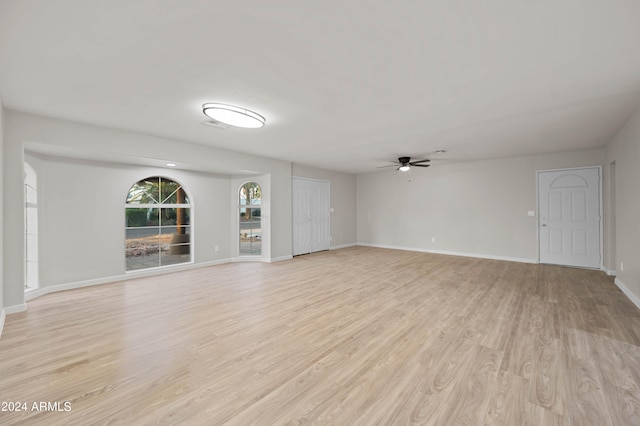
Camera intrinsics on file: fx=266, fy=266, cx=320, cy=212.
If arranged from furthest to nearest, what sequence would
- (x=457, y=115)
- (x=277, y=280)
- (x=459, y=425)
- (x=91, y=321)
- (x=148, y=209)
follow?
(x=148, y=209) → (x=277, y=280) → (x=457, y=115) → (x=91, y=321) → (x=459, y=425)

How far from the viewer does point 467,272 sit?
5309 mm

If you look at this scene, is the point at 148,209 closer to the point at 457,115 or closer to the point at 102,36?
the point at 102,36

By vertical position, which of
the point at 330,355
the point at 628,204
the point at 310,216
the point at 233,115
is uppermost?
the point at 233,115

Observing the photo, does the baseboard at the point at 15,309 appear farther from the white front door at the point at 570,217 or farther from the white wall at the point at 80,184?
the white front door at the point at 570,217

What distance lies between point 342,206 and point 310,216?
4.92 ft

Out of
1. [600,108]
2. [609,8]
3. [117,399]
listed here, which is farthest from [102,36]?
[600,108]

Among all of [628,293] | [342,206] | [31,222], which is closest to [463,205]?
[342,206]

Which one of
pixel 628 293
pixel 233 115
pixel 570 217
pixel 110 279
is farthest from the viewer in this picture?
pixel 570 217

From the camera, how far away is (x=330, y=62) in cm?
227

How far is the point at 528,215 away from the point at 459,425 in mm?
6293

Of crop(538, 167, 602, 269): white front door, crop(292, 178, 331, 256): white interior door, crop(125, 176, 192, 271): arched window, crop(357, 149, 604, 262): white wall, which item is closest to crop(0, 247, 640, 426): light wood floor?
crop(125, 176, 192, 271): arched window

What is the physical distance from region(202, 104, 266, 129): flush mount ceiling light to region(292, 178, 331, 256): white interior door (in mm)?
3882

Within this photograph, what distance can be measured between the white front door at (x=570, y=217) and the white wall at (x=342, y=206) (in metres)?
5.06

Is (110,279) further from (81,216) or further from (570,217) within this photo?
(570,217)
